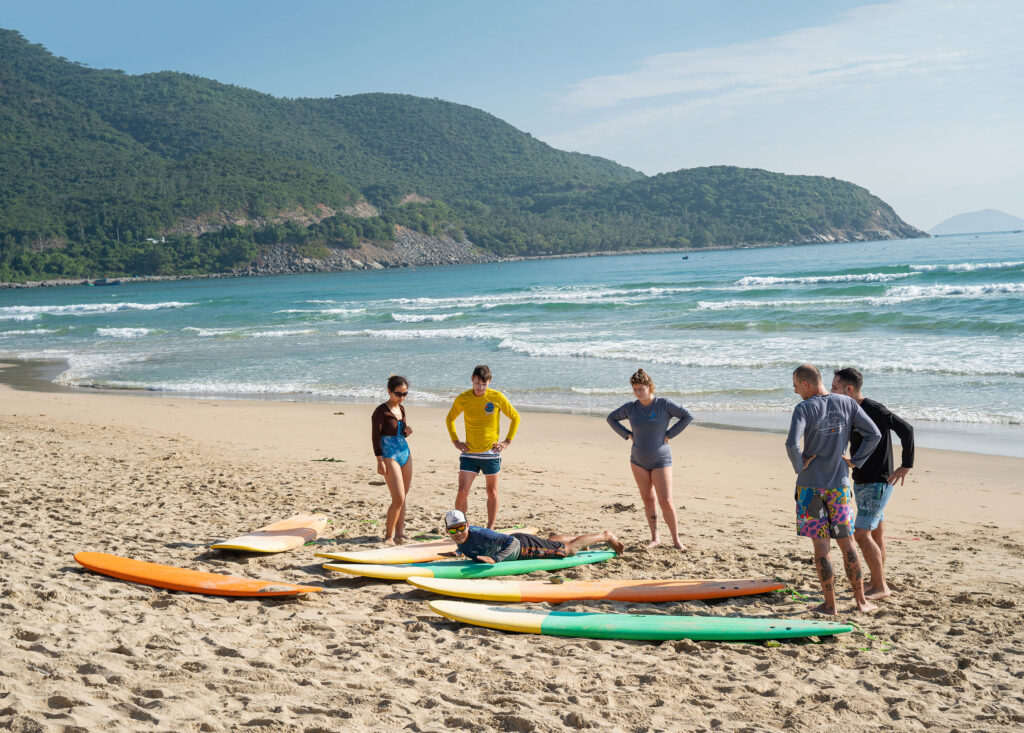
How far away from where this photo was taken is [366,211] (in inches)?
5876

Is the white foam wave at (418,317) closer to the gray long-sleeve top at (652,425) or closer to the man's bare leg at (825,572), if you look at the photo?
the gray long-sleeve top at (652,425)

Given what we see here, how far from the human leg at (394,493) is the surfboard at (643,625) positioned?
5.64ft

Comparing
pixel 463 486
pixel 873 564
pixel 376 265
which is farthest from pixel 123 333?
pixel 376 265

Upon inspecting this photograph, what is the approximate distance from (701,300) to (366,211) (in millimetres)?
121543

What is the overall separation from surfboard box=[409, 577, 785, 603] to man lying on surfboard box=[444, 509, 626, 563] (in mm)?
404

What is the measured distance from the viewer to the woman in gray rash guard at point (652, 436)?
20.5 ft

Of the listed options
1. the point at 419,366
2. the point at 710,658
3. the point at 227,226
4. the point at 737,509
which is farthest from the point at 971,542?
the point at 227,226

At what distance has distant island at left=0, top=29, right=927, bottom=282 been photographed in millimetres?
120938

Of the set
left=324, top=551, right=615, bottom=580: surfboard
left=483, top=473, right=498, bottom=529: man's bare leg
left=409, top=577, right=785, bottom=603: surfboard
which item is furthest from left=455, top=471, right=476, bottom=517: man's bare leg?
left=409, top=577, right=785, bottom=603: surfboard

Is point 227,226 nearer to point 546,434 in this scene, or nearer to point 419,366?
point 419,366

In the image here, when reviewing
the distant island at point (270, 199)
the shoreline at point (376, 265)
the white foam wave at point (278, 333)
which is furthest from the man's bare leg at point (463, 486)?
the distant island at point (270, 199)

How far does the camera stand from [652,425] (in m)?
6.30

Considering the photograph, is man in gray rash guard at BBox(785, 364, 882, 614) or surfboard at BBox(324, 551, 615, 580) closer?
man in gray rash guard at BBox(785, 364, 882, 614)

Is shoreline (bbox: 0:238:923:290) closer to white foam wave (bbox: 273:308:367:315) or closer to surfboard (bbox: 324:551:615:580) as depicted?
white foam wave (bbox: 273:308:367:315)
